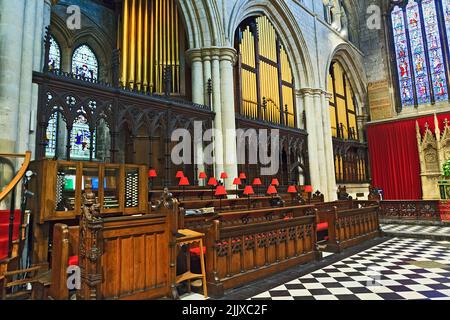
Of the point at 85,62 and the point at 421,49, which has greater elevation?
the point at 421,49

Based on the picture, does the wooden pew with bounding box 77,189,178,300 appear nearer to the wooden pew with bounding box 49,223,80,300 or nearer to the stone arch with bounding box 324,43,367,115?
the wooden pew with bounding box 49,223,80,300

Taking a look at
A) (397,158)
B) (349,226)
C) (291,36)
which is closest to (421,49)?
(397,158)

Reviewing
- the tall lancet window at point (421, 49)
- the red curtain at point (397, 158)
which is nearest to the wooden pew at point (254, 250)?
the red curtain at point (397, 158)

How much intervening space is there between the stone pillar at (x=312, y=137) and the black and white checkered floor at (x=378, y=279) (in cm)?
616

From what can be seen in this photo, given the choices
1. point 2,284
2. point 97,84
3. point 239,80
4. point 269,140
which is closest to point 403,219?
point 269,140

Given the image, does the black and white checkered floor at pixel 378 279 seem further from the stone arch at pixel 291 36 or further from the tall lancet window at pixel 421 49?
the tall lancet window at pixel 421 49

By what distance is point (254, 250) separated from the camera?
13.7ft

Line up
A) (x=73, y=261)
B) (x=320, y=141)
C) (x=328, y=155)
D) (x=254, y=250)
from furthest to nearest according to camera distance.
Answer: (x=328, y=155) < (x=320, y=141) < (x=254, y=250) < (x=73, y=261)

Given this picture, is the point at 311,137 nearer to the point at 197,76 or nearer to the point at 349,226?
the point at 197,76

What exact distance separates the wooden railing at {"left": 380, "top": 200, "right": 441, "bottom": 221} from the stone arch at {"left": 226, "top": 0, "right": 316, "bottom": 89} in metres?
5.69

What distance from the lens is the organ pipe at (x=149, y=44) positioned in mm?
8078

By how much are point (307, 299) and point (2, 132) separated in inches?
180

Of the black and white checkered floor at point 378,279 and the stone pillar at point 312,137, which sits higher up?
the stone pillar at point 312,137

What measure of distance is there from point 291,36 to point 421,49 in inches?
316
